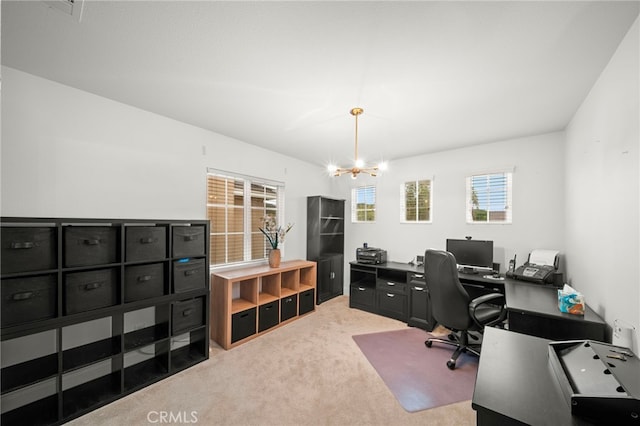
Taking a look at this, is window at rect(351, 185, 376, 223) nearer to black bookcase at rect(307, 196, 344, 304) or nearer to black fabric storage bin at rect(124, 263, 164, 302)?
black bookcase at rect(307, 196, 344, 304)

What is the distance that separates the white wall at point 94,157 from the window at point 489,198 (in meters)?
3.74

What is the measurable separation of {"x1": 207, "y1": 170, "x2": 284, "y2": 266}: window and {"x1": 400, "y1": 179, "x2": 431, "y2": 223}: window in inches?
88.4

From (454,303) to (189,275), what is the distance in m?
2.84

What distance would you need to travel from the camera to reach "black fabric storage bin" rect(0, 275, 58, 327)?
5.59 ft

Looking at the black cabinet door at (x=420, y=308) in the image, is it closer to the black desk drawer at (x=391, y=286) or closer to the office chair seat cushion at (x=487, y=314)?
the black desk drawer at (x=391, y=286)

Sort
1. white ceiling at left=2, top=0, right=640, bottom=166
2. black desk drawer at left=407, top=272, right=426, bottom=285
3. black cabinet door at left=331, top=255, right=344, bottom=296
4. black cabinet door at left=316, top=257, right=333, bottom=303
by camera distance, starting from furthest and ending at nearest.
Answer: black cabinet door at left=331, top=255, right=344, bottom=296
black cabinet door at left=316, top=257, right=333, bottom=303
black desk drawer at left=407, top=272, right=426, bottom=285
white ceiling at left=2, top=0, right=640, bottom=166

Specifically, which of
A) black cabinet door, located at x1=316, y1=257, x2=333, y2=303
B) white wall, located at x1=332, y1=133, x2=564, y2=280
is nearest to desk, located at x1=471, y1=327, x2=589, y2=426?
white wall, located at x1=332, y1=133, x2=564, y2=280

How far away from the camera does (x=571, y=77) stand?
2.04 m

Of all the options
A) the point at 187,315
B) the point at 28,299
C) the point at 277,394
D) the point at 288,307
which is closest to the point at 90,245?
the point at 28,299

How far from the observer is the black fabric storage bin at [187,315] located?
257 cm

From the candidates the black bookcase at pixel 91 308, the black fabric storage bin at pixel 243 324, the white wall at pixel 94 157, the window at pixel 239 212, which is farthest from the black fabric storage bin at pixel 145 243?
the black fabric storage bin at pixel 243 324

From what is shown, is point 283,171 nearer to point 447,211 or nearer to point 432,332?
point 447,211

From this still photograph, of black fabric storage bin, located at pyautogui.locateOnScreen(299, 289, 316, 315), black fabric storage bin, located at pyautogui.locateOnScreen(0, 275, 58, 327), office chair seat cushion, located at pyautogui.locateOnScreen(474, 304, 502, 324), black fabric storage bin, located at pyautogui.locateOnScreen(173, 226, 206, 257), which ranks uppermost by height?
black fabric storage bin, located at pyautogui.locateOnScreen(173, 226, 206, 257)

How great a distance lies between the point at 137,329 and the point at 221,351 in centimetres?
92
